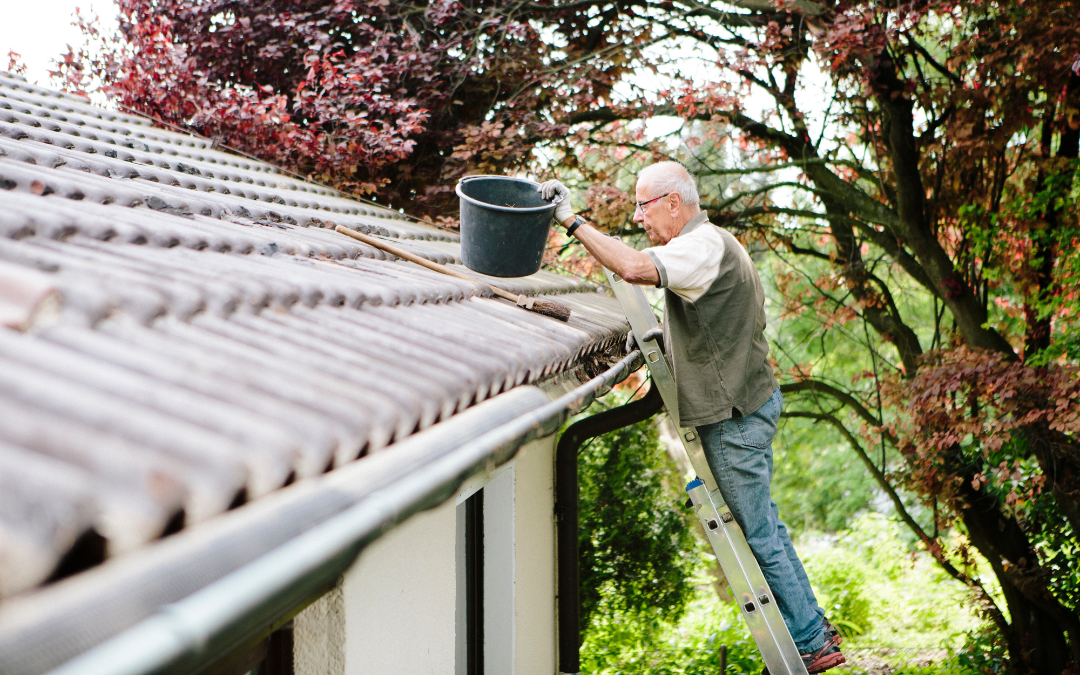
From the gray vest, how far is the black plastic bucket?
61cm

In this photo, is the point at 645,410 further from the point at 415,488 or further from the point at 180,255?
the point at 415,488

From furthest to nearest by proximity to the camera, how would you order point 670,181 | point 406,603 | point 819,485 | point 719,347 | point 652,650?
point 819,485
point 652,650
point 670,181
point 719,347
point 406,603

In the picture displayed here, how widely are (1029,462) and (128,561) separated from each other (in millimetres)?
6654

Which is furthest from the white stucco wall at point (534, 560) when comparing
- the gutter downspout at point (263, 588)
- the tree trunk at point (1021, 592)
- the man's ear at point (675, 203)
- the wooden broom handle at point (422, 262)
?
the tree trunk at point (1021, 592)

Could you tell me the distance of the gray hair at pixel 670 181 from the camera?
10.9ft

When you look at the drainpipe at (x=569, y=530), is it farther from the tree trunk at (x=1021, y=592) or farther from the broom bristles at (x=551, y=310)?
the tree trunk at (x=1021, y=592)

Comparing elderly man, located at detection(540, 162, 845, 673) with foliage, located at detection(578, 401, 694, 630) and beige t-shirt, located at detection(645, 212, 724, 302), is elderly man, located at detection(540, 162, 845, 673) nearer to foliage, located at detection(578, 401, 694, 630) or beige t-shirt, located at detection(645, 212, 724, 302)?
beige t-shirt, located at detection(645, 212, 724, 302)

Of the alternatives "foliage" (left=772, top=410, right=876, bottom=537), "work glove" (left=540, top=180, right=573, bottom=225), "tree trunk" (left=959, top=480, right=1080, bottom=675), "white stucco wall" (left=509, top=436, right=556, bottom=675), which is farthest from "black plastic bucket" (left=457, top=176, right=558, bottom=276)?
"foliage" (left=772, top=410, right=876, bottom=537)

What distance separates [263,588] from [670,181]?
2.91 m

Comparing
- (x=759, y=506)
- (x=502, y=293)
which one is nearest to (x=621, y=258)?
(x=502, y=293)

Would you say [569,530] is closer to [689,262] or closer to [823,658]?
[823,658]

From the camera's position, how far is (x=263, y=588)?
697 mm

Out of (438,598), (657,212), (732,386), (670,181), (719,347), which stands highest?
(670,181)

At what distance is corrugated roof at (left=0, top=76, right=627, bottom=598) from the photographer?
2.20 ft
